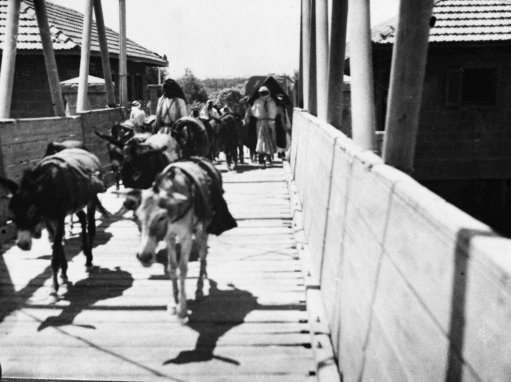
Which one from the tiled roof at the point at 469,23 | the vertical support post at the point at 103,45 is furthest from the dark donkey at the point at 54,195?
the tiled roof at the point at 469,23

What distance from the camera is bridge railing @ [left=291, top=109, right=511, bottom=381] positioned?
161 cm

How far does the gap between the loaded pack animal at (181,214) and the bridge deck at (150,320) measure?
445 mm

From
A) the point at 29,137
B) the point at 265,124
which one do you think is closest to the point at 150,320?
the point at 29,137

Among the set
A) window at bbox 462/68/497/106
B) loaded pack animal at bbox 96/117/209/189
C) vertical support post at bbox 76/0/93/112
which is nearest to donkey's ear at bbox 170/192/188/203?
loaded pack animal at bbox 96/117/209/189

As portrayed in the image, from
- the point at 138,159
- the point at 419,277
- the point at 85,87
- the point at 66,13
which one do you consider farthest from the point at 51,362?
the point at 66,13

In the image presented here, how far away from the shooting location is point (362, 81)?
14.7ft

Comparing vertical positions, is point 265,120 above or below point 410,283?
above

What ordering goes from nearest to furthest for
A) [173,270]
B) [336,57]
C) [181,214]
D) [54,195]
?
[181,214] → [173,270] → [54,195] → [336,57]

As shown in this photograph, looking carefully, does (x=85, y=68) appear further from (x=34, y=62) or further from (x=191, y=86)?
(x=191, y=86)

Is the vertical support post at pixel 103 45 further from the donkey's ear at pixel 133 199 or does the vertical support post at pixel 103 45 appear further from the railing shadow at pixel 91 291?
the donkey's ear at pixel 133 199

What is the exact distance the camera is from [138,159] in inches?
284

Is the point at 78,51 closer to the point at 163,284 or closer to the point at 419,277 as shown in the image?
the point at 163,284

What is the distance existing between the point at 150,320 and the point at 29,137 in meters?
4.52

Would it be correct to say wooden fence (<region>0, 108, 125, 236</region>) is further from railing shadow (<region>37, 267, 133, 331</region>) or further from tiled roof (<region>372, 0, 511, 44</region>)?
Answer: tiled roof (<region>372, 0, 511, 44</region>)
